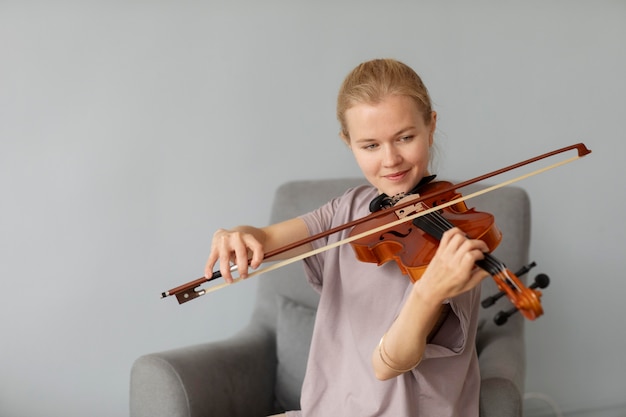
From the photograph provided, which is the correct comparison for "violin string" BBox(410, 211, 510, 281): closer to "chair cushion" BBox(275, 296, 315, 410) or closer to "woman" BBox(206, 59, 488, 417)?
"woman" BBox(206, 59, 488, 417)

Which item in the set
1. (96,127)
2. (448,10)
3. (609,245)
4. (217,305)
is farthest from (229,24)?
(609,245)

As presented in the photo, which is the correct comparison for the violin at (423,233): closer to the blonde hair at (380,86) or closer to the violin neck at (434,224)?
the violin neck at (434,224)

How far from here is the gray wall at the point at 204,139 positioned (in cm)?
218

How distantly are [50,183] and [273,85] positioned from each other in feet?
2.33

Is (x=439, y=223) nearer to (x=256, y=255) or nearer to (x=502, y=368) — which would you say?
(x=256, y=255)

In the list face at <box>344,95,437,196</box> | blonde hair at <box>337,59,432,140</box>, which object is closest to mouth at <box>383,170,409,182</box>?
face at <box>344,95,437,196</box>

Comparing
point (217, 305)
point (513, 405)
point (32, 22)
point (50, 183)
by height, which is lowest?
point (513, 405)

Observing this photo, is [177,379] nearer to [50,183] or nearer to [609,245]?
[50,183]

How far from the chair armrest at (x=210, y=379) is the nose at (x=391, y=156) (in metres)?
0.67

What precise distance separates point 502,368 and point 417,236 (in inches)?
18.7

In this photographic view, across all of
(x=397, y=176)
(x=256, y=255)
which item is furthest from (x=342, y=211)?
(x=256, y=255)

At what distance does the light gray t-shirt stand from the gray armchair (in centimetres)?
12

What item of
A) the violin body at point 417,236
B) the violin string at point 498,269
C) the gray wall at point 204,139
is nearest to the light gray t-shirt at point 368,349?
the violin body at point 417,236

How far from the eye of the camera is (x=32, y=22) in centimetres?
213
